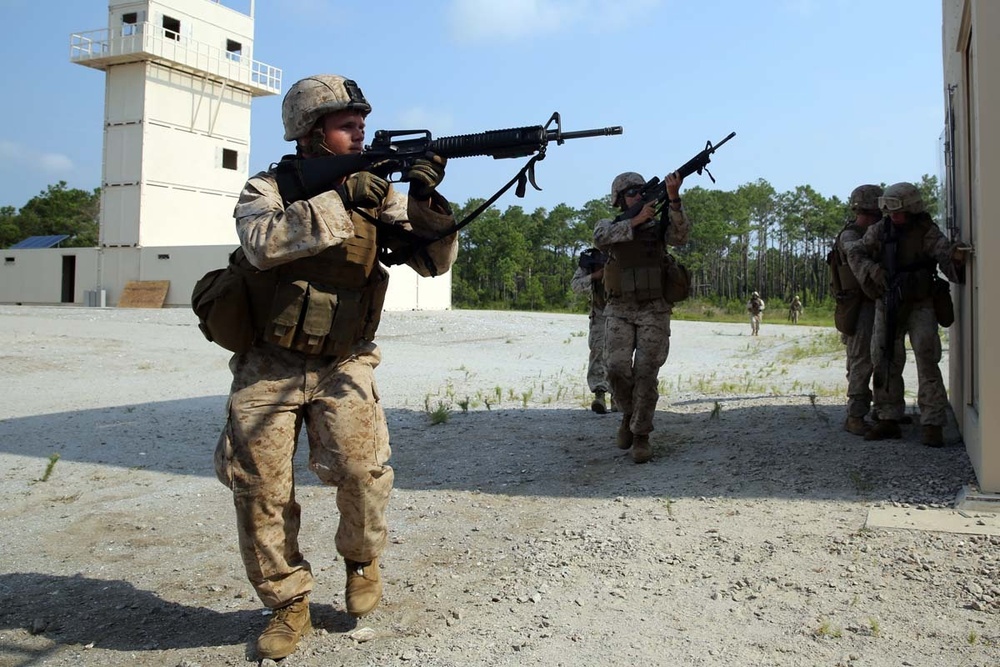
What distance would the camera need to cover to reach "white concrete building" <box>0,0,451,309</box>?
101 ft

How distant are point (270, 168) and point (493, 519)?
226cm

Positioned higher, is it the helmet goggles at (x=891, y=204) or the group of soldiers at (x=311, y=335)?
the helmet goggles at (x=891, y=204)

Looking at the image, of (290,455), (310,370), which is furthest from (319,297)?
(290,455)

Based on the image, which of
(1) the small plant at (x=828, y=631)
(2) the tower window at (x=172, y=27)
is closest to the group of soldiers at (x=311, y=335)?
(1) the small plant at (x=828, y=631)

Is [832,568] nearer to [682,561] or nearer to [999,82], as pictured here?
[682,561]

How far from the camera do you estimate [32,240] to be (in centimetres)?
3956

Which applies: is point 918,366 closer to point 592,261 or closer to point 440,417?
point 592,261

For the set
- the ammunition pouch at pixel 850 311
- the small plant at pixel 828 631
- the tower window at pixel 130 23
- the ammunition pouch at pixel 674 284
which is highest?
the tower window at pixel 130 23

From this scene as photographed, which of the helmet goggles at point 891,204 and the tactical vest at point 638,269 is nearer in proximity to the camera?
the helmet goggles at point 891,204

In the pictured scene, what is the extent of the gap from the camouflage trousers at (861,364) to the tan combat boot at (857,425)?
0.04m

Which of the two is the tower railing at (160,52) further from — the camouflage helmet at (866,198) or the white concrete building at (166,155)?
the camouflage helmet at (866,198)

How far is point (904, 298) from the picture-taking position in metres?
5.86

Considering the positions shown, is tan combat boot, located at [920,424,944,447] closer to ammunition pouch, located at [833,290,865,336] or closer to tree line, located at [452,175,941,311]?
ammunition pouch, located at [833,290,865,336]

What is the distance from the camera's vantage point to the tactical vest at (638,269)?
599cm
